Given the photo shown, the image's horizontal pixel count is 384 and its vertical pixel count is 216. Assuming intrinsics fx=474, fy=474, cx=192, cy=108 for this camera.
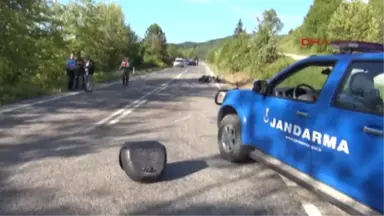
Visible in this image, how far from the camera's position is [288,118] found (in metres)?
5.18

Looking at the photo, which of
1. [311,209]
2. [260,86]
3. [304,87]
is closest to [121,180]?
[260,86]

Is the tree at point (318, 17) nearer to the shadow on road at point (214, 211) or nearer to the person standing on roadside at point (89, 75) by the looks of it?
the person standing on roadside at point (89, 75)

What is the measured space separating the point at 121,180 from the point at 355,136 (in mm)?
2837

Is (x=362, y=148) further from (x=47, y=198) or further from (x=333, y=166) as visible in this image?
(x=47, y=198)

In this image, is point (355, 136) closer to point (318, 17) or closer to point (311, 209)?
point (311, 209)

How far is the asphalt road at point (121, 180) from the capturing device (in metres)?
4.68

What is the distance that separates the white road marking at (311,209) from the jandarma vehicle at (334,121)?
0.33m

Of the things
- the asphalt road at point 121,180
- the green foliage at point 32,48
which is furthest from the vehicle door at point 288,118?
the green foliage at point 32,48

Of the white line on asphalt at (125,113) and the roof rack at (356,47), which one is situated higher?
the roof rack at (356,47)

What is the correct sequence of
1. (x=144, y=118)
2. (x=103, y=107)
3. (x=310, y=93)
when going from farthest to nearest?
(x=103, y=107) → (x=144, y=118) → (x=310, y=93)

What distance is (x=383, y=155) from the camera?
145 inches

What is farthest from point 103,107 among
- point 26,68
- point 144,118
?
point 26,68

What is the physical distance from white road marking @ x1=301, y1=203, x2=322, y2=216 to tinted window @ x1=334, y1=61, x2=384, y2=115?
107 centimetres

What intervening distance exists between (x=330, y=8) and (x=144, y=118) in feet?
216
